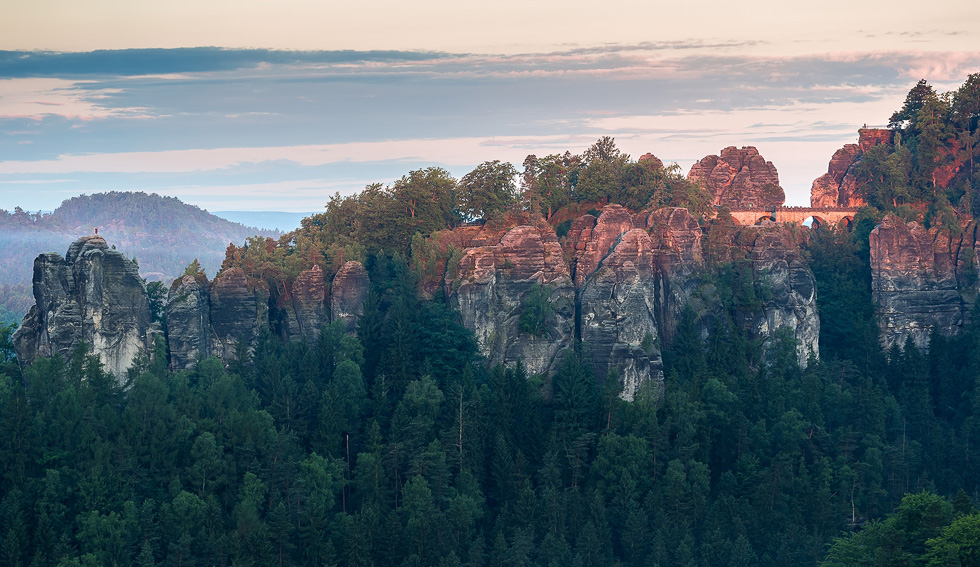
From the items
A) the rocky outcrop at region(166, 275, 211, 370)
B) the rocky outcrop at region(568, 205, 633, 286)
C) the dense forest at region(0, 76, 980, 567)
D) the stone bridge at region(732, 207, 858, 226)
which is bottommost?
the dense forest at region(0, 76, 980, 567)

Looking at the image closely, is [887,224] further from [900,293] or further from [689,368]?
[689,368]

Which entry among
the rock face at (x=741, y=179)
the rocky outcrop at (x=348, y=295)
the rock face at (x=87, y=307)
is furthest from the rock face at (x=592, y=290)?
the rock face at (x=87, y=307)

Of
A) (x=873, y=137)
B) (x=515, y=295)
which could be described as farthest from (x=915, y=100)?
(x=515, y=295)

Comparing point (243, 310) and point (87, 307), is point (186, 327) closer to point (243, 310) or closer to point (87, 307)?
point (243, 310)

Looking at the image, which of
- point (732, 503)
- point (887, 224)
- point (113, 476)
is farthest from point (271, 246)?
point (887, 224)

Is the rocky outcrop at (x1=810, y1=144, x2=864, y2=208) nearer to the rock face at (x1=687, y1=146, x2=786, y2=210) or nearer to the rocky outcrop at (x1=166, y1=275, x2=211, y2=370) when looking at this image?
the rock face at (x1=687, y1=146, x2=786, y2=210)

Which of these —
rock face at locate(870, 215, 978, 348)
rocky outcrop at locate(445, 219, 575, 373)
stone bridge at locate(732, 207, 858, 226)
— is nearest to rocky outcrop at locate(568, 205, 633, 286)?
rocky outcrop at locate(445, 219, 575, 373)
